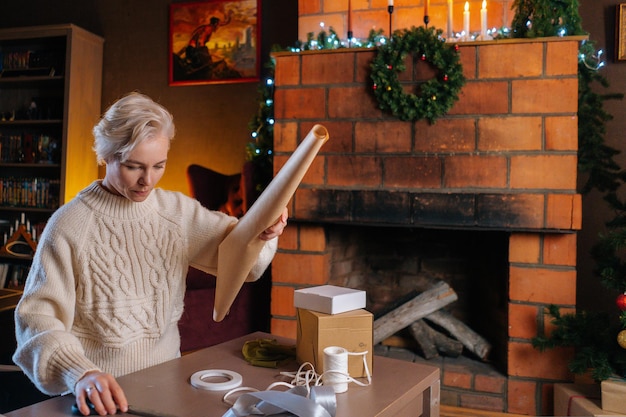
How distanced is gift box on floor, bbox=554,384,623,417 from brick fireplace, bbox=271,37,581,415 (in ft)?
0.26

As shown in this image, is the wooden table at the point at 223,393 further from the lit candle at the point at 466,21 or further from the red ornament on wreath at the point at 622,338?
the lit candle at the point at 466,21

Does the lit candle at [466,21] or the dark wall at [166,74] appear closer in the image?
the lit candle at [466,21]

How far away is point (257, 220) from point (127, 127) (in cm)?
37

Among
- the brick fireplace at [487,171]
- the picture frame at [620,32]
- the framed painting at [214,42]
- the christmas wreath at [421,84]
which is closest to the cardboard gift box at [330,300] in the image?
the brick fireplace at [487,171]

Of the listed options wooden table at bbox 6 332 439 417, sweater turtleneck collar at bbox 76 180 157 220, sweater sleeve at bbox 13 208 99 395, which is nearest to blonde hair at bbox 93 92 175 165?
sweater turtleneck collar at bbox 76 180 157 220

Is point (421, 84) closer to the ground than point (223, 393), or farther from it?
farther from it

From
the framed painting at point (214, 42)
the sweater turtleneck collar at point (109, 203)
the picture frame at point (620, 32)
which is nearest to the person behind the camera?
the sweater turtleneck collar at point (109, 203)

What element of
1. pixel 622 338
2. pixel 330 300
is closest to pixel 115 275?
pixel 330 300

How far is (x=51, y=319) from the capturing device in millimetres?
1221

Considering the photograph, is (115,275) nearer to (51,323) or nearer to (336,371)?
(51,323)

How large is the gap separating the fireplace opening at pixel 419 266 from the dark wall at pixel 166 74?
1318 millimetres

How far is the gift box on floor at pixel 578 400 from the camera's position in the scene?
203 centimetres

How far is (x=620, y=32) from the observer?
114 inches

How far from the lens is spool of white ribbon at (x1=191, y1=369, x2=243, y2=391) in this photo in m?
1.13
